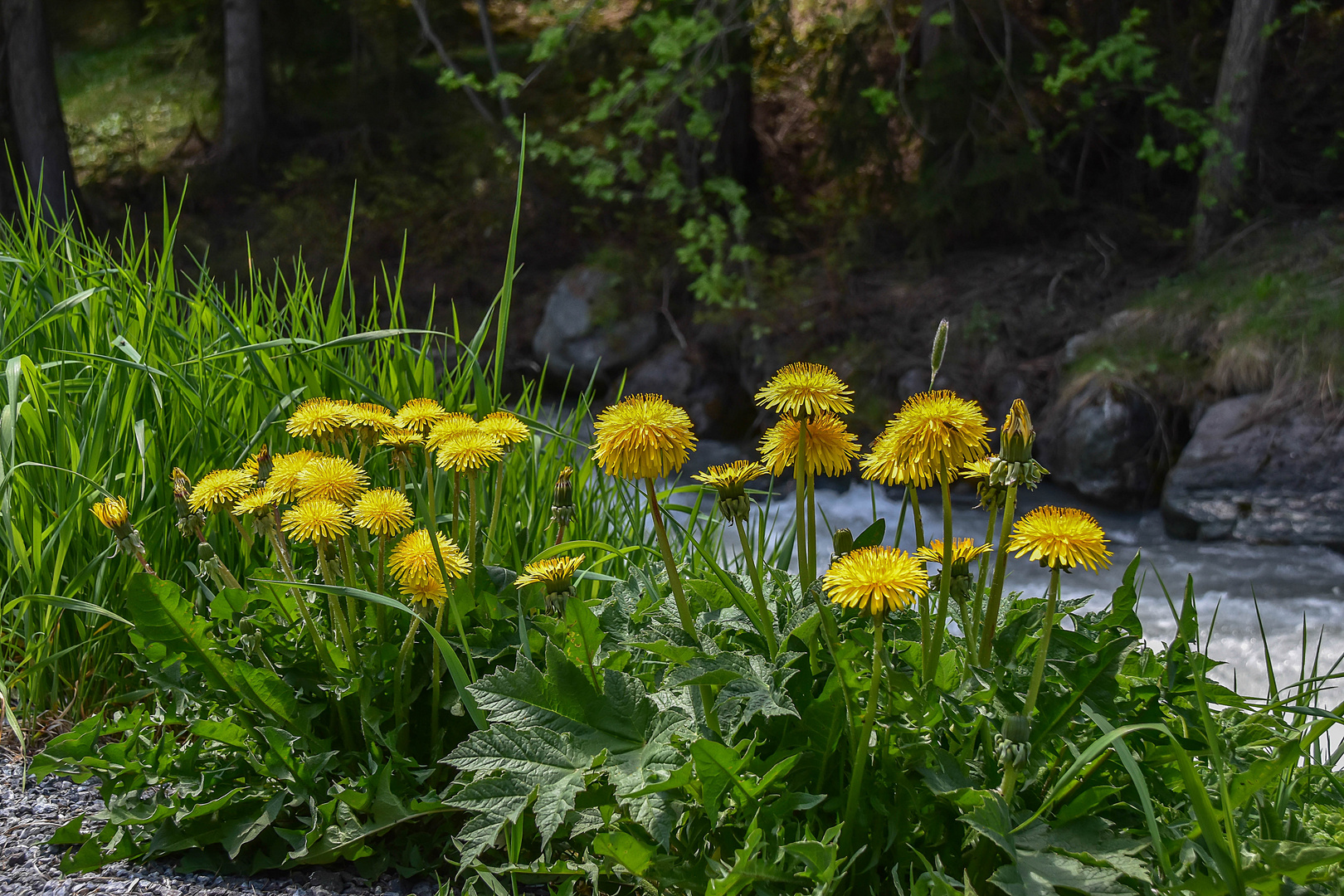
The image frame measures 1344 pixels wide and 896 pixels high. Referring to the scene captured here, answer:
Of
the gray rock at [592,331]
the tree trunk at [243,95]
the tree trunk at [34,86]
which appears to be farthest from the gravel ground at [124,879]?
the tree trunk at [243,95]

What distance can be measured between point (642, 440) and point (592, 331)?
711 cm

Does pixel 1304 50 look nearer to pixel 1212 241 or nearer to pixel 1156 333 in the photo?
pixel 1212 241

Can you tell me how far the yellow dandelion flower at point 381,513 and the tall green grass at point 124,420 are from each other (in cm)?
42

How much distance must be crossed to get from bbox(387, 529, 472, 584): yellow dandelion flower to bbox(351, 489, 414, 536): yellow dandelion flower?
3cm

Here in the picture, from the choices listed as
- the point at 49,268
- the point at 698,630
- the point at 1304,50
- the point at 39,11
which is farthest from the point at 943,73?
the point at 39,11

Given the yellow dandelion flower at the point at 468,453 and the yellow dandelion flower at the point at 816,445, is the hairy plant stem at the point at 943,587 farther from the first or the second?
the yellow dandelion flower at the point at 468,453

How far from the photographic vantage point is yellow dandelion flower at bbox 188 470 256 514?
127 cm

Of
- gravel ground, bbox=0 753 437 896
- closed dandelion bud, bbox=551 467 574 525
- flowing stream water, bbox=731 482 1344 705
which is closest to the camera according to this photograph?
gravel ground, bbox=0 753 437 896

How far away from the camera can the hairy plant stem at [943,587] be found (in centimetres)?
103

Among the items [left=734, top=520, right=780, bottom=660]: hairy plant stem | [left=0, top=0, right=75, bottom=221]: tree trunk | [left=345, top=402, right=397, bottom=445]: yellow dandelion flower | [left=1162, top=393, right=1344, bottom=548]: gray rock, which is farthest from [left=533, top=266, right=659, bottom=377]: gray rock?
[left=734, top=520, right=780, bottom=660]: hairy plant stem

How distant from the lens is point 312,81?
36.1ft

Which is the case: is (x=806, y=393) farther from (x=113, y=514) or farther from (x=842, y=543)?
(x=113, y=514)

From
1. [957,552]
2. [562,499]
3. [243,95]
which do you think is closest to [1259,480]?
[957,552]

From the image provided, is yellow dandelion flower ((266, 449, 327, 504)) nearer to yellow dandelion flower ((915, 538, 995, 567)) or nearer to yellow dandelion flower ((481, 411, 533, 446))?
yellow dandelion flower ((481, 411, 533, 446))
